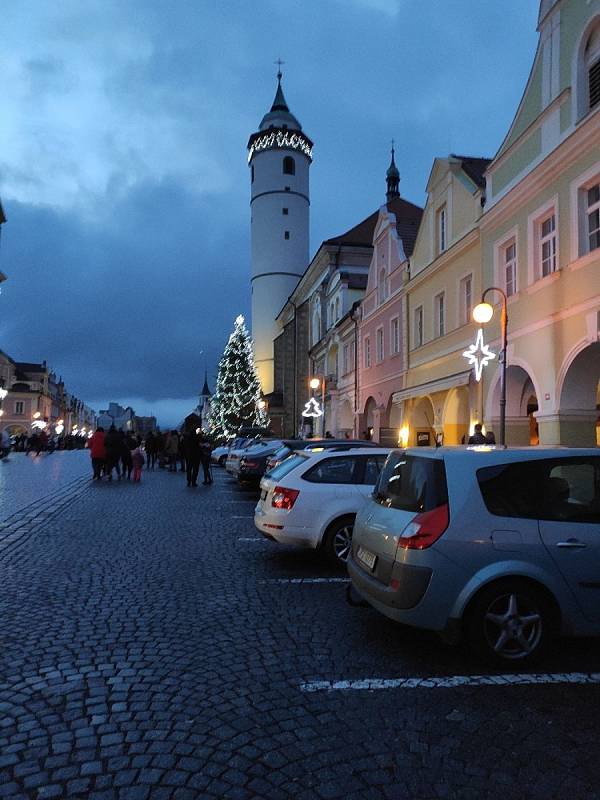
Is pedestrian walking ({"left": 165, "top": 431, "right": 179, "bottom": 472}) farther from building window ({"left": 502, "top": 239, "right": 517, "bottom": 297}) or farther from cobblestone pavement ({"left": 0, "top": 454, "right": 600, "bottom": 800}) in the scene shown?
cobblestone pavement ({"left": 0, "top": 454, "right": 600, "bottom": 800})

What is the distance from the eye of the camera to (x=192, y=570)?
8.49 m

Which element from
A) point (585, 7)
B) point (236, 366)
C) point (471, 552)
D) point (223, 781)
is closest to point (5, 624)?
point (223, 781)

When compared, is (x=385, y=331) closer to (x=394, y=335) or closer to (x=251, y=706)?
(x=394, y=335)

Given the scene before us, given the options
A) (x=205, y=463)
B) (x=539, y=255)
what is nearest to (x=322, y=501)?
(x=539, y=255)

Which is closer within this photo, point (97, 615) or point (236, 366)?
point (97, 615)

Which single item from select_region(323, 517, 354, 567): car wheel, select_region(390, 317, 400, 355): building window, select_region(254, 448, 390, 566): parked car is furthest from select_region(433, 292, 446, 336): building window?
select_region(323, 517, 354, 567): car wheel

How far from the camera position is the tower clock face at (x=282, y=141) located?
7269 cm

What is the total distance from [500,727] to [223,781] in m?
1.66

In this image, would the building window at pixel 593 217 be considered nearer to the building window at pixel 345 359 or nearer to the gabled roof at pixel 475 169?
the gabled roof at pixel 475 169

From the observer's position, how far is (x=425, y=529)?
5.15 metres

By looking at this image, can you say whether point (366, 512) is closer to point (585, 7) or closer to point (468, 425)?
point (585, 7)

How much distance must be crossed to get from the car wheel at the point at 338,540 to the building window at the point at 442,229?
669 inches

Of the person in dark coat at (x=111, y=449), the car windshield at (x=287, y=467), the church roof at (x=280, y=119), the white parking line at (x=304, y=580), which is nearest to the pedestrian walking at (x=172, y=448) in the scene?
the person in dark coat at (x=111, y=449)

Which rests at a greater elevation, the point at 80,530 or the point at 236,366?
the point at 236,366
